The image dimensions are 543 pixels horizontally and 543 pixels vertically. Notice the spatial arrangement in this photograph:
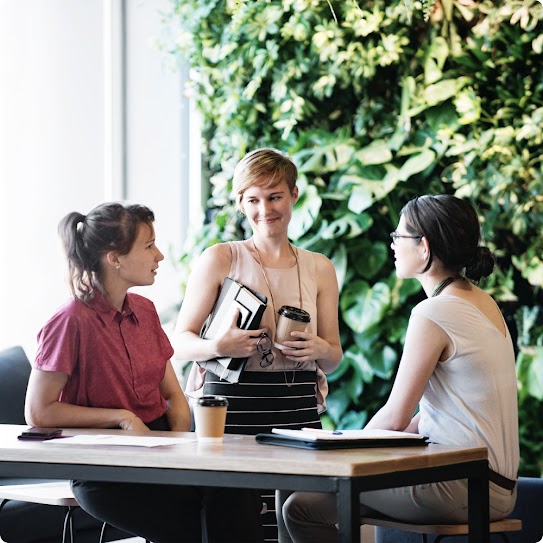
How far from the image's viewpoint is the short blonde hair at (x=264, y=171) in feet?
8.88

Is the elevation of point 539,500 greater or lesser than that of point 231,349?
lesser

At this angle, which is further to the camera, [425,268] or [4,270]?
[4,270]

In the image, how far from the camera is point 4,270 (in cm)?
407

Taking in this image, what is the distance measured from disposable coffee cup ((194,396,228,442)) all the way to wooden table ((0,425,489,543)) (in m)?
0.03

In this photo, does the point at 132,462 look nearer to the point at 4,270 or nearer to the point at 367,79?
the point at 4,270

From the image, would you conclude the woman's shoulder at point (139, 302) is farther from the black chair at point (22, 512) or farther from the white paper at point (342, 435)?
the white paper at point (342, 435)

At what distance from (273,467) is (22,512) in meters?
1.42

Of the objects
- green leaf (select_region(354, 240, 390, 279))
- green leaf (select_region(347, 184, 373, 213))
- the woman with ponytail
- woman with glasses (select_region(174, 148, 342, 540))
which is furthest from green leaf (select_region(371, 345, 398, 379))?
the woman with ponytail

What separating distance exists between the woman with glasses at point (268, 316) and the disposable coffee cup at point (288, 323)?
19 millimetres

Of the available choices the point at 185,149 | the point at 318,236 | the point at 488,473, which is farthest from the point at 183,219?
the point at 488,473

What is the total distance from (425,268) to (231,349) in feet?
A: 1.84

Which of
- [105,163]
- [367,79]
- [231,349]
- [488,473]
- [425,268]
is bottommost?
[488,473]

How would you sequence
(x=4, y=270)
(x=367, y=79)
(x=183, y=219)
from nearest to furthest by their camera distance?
(x=4, y=270) → (x=367, y=79) → (x=183, y=219)

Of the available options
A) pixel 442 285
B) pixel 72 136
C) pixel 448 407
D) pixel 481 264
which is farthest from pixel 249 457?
pixel 72 136
